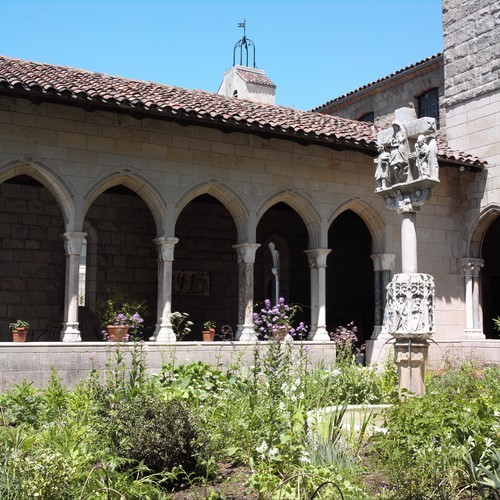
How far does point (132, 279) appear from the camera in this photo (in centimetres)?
1427

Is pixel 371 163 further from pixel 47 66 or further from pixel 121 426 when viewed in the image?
pixel 121 426

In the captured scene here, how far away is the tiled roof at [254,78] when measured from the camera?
2120cm

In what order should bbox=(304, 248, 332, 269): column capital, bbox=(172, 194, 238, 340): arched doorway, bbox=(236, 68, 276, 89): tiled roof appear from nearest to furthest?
bbox=(304, 248, 332, 269): column capital → bbox=(172, 194, 238, 340): arched doorway → bbox=(236, 68, 276, 89): tiled roof

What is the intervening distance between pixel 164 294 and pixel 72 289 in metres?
1.46

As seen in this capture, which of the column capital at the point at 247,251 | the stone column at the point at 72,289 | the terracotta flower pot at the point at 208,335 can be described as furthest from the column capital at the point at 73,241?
the column capital at the point at 247,251

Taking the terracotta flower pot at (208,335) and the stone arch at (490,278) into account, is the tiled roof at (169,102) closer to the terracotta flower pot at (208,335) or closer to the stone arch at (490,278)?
the terracotta flower pot at (208,335)

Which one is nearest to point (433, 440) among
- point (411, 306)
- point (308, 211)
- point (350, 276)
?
point (411, 306)

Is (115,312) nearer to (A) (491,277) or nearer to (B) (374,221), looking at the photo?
(B) (374,221)

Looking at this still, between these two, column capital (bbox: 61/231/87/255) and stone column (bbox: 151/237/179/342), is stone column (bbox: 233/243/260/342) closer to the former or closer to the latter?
stone column (bbox: 151/237/179/342)

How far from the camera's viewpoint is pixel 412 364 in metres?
6.69

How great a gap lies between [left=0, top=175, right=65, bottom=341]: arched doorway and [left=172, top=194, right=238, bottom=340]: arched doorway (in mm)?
2573

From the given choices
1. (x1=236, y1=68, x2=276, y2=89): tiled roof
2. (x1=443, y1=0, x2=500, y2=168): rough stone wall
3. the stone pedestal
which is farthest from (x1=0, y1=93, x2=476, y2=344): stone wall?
(x1=236, y1=68, x2=276, y2=89): tiled roof

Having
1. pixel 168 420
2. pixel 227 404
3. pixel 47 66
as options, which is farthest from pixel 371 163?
pixel 168 420

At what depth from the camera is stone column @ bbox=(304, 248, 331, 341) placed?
484 inches
